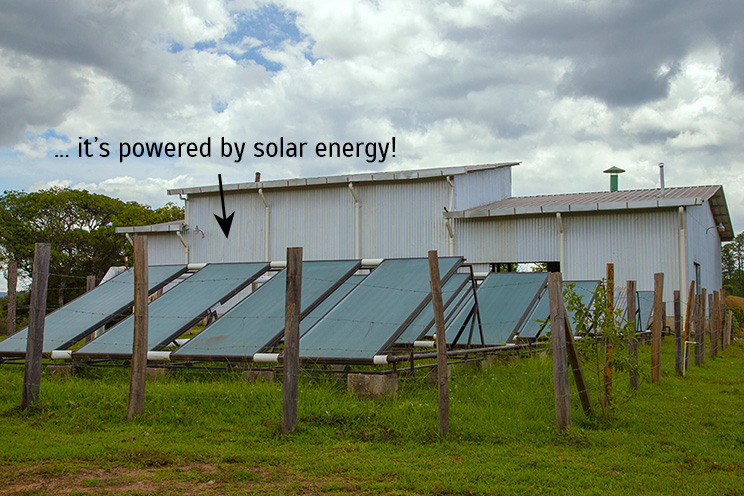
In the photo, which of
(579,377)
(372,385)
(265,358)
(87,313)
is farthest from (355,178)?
(579,377)

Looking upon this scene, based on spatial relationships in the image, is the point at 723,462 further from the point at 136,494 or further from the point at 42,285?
the point at 42,285

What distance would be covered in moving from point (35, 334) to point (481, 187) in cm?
2070

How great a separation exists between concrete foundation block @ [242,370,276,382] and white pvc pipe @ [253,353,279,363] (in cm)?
45

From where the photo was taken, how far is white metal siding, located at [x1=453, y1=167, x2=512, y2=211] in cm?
2434

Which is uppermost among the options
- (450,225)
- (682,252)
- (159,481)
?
(450,225)

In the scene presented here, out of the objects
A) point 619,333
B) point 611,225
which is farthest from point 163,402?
point 611,225

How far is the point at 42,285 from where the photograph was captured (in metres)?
7.66

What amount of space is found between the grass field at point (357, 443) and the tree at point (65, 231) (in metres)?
36.1

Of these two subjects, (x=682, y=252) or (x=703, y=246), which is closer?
(x=682, y=252)

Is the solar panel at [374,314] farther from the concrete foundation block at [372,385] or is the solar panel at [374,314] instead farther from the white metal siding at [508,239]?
the white metal siding at [508,239]

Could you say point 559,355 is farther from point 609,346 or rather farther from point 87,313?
point 87,313

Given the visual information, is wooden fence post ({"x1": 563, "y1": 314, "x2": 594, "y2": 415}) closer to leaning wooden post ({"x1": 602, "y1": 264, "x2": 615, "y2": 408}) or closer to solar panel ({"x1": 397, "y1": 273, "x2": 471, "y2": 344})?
leaning wooden post ({"x1": 602, "y1": 264, "x2": 615, "y2": 408})

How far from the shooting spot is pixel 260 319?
359 inches

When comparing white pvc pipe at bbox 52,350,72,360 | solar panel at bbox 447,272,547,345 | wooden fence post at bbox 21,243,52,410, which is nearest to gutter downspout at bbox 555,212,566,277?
solar panel at bbox 447,272,547,345
